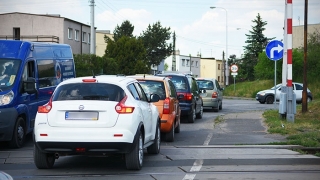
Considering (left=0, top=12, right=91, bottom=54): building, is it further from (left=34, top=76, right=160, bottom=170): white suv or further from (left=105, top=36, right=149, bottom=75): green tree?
(left=34, top=76, right=160, bottom=170): white suv

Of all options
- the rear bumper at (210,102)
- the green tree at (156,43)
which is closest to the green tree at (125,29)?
the green tree at (156,43)

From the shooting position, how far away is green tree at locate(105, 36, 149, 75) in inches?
2630

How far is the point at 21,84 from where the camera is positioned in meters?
14.3

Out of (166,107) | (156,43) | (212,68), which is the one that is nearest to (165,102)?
(166,107)

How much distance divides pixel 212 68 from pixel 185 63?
8006 millimetres

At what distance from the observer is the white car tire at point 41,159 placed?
33.8 feet

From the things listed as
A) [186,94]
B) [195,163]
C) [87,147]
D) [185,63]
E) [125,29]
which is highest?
[125,29]

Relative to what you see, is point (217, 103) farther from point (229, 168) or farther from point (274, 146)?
point (229, 168)

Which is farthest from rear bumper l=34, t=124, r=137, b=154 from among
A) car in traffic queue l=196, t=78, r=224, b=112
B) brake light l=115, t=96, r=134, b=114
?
car in traffic queue l=196, t=78, r=224, b=112

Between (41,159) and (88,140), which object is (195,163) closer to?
(88,140)

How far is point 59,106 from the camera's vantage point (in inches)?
392

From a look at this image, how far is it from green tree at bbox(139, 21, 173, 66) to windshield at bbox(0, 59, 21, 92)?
71188 millimetres

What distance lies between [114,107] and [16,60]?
5478 mm

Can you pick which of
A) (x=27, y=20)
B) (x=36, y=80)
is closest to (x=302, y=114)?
(x=36, y=80)
